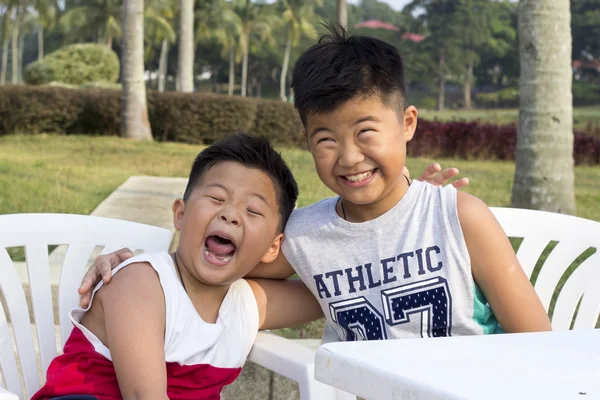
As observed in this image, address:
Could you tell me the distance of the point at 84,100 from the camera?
13.9 m

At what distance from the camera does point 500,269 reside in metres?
1.90

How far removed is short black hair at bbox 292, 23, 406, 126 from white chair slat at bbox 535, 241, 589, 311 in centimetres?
77

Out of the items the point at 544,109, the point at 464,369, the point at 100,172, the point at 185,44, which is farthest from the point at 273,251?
the point at 185,44

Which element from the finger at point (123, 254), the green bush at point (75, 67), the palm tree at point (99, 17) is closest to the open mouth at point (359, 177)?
the finger at point (123, 254)

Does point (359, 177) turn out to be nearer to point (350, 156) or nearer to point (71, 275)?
point (350, 156)

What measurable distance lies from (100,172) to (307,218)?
7.51 m

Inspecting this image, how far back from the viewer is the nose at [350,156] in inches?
73.1

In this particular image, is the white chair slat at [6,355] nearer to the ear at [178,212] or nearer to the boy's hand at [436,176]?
the ear at [178,212]

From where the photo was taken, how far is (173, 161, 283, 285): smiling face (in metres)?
1.91

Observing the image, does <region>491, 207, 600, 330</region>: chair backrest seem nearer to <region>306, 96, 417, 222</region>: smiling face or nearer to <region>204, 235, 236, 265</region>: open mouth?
<region>306, 96, 417, 222</region>: smiling face

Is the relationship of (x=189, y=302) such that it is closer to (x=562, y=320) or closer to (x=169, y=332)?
(x=169, y=332)

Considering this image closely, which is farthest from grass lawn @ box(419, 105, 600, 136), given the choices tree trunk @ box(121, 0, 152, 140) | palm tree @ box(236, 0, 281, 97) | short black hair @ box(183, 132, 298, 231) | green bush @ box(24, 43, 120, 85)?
palm tree @ box(236, 0, 281, 97)

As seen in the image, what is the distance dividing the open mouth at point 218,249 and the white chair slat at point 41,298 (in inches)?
22.5

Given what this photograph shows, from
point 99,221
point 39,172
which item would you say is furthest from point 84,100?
point 99,221
